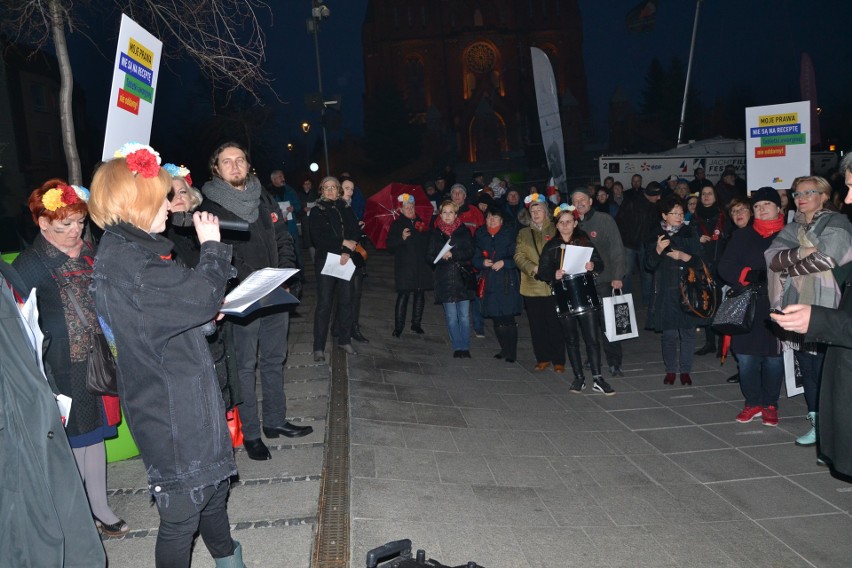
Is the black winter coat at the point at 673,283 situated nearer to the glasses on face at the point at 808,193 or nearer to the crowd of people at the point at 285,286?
the crowd of people at the point at 285,286

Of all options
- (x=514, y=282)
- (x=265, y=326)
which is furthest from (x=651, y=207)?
(x=265, y=326)

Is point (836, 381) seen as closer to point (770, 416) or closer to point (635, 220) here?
point (770, 416)

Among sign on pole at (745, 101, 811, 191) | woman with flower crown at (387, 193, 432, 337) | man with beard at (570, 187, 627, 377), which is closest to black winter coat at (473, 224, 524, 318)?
woman with flower crown at (387, 193, 432, 337)

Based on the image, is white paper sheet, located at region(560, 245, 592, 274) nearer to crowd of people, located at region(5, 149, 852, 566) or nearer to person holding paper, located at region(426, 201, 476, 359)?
crowd of people, located at region(5, 149, 852, 566)

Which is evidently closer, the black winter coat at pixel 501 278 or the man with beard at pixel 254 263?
the man with beard at pixel 254 263

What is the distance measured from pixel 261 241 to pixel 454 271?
175 inches

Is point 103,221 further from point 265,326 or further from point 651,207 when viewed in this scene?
point 651,207

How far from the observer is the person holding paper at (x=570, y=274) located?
8.29 m

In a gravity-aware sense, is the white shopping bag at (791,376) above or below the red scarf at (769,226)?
below

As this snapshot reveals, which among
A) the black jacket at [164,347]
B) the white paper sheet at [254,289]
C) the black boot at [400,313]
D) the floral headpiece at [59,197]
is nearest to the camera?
the black jacket at [164,347]

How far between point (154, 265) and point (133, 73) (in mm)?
2693

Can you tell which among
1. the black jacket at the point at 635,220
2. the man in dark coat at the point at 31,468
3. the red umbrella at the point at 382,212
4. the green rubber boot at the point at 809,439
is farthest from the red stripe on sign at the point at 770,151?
the man in dark coat at the point at 31,468

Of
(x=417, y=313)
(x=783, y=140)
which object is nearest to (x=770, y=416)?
(x=783, y=140)

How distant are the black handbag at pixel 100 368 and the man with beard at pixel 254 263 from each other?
133 centimetres
